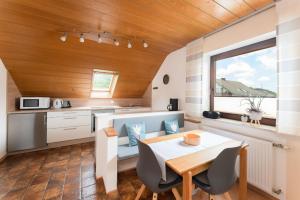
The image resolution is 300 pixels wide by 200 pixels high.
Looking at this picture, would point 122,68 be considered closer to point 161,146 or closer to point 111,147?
point 111,147

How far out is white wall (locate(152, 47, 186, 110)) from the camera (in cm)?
334

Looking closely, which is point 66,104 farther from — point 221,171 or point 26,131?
point 221,171

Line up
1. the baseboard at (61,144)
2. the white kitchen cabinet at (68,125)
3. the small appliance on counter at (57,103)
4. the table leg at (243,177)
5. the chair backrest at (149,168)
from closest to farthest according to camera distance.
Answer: the chair backrest at (149,168)
the table leg at (243,177)
the baseboard at (61,144)
the white kitchen cabinet at (68,125)
the small appliance on counter at (57,103)

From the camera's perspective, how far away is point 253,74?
2.24m

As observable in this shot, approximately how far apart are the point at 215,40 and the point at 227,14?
566 mm

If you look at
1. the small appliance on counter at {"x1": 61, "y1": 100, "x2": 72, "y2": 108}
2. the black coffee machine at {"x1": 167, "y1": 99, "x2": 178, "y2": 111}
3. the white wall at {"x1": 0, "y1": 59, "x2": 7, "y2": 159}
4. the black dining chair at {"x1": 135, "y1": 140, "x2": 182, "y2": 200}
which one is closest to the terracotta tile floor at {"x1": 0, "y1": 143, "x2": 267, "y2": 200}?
the white wall at {"x1": 0, "y1": 59, "x2": 7, "y2": 159}

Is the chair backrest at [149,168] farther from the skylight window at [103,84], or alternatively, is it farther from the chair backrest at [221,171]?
the skylight window at [103,84]

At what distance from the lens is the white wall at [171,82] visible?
11.0 feet

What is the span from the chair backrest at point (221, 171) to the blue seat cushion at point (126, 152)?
1.08 meters

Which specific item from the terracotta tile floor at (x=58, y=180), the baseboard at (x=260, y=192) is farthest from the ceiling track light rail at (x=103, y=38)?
the baseboard at (x=260, y=192)

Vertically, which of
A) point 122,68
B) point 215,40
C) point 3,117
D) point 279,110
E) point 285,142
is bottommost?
point 285,142

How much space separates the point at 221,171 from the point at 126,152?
1.27 m

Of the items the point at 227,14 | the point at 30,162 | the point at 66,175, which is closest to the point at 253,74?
the point at 227,14

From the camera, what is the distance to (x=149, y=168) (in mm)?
1354
